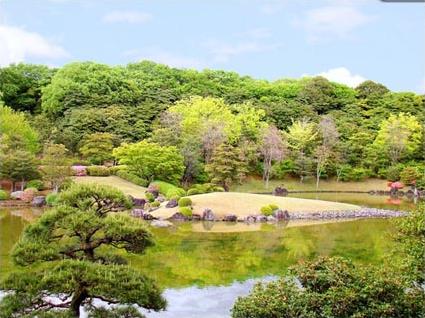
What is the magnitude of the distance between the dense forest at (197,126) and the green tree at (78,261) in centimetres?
1554

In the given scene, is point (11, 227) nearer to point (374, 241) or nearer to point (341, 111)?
point (374, 241)

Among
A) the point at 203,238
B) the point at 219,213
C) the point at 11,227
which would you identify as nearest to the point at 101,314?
the point at 203,238

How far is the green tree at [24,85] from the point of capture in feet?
105

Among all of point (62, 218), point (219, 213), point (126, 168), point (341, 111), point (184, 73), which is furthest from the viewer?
point (184, 73)

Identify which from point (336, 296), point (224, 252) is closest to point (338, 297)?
point (336, 296)

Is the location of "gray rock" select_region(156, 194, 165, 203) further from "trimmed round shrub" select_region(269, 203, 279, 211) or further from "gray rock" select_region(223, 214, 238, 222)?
"trimmed round shrub" select_region(269, 203, 279, 211)

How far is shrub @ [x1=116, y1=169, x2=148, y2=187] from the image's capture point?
917 inches

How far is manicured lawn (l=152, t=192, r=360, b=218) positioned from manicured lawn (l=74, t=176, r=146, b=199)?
3139mm

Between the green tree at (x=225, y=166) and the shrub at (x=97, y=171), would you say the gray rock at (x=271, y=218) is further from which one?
the shrub at (x=97, y=171)

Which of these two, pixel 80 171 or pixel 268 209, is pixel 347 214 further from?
pixel 80 171

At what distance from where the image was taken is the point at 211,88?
37781 mm

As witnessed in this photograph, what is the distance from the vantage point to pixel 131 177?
77.4ft

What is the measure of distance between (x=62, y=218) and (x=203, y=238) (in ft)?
29.6

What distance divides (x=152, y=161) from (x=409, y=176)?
13.7m
